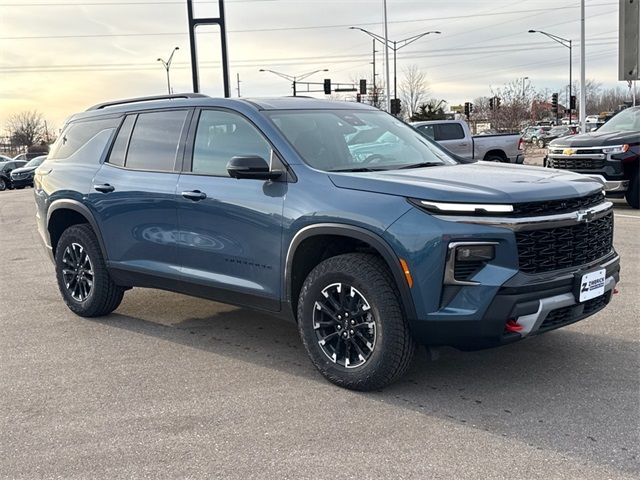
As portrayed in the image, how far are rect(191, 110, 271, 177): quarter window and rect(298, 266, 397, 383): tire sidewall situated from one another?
3.52 feet

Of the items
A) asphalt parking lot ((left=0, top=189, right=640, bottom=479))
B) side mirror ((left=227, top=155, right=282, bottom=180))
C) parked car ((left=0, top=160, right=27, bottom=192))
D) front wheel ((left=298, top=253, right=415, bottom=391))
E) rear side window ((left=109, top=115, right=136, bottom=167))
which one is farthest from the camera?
parked car ((left=0, top=160, right=27, bottom=192))

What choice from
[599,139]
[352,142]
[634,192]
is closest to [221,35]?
[599,139]

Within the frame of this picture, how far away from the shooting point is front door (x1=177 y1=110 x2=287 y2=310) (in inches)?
180

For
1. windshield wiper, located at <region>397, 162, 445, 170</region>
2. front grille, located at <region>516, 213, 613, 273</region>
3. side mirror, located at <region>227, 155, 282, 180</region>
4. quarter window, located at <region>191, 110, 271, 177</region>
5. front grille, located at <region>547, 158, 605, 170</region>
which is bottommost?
front grille, located at <region>516, 213, 613, 273</region>

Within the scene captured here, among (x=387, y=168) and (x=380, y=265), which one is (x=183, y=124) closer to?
(x=387, y=168)

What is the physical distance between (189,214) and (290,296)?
109 cm

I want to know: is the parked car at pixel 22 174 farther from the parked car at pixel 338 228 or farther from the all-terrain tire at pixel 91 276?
the parked car at pixel 338 228

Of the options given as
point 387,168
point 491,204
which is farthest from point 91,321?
point 491,204

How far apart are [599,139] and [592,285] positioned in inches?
371

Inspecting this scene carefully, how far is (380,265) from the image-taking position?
412cm

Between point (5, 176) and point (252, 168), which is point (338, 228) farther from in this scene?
point (5, 176)

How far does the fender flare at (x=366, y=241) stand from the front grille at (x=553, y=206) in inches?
28.5

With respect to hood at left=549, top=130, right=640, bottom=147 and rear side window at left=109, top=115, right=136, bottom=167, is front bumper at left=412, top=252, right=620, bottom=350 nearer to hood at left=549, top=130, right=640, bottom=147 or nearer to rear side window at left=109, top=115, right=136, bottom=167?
rear side window at left=109, top=115, right=136, bottom=167

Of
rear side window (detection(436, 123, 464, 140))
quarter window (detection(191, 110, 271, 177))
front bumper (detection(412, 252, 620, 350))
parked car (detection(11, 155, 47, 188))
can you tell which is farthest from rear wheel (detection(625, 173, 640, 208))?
parked car (detection(11, 155, 47, 188))
